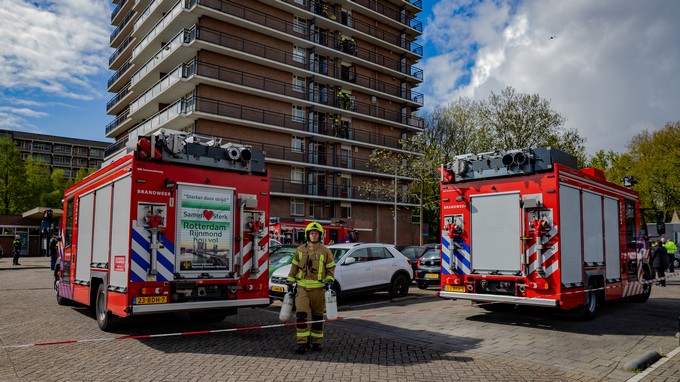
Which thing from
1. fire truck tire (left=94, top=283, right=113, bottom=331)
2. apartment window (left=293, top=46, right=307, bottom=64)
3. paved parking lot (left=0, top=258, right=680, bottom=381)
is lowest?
paved parking lot (left=0, top=258, right=680, bottom=381)

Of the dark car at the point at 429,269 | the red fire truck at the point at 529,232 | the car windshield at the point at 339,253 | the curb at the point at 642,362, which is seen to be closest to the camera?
the curb at the point at 642,362

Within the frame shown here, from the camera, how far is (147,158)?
8180 mm

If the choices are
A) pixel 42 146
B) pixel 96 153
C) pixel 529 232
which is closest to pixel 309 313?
pixel 529 232

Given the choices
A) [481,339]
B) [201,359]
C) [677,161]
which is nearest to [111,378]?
[201,359]

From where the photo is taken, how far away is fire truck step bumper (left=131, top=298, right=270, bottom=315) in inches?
308

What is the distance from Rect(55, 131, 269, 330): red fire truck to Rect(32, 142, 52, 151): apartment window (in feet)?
344

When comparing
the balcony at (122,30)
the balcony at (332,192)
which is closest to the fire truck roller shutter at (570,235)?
the balcony at (332,192)

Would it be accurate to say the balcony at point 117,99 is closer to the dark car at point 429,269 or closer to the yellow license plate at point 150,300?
the dark car at point 429,269

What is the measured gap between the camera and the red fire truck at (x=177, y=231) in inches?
316

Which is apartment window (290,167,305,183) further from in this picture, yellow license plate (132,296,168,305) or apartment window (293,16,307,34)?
yellow license plate (132,296,168,305)

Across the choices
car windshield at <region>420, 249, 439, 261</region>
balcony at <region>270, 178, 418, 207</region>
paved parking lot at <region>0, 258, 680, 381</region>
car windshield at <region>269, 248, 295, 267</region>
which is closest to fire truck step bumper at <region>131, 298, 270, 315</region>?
paved parking lot at <region>0, 258, 680, 381</region>

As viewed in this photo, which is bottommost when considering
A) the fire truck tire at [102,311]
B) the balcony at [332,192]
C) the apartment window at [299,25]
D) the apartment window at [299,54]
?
the fire truck tire at [102,311]

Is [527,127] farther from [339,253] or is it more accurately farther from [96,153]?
[96,153]

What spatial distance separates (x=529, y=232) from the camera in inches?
382
